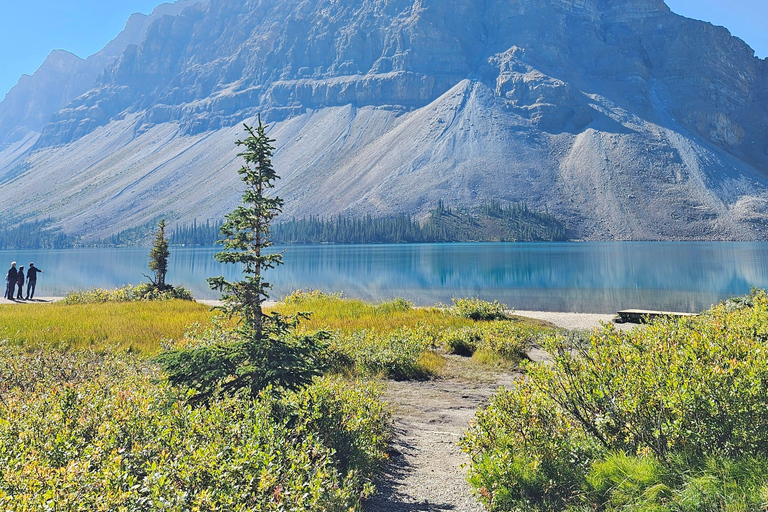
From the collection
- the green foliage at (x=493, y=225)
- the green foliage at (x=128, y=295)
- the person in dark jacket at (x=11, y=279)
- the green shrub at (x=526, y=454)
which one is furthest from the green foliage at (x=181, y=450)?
the green foliage at (x=493, y=225)

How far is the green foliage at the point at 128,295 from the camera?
25.4 metres

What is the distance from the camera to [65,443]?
457cm

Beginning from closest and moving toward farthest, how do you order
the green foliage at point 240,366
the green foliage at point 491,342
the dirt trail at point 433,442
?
the dirt trail at point 433,442 < the green foliage at point 240,366 < the green foliage at point 491,342

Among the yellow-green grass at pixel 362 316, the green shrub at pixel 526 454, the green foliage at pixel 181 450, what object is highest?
the green foliage at pixel 181 450

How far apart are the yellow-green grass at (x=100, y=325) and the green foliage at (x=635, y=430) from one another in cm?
796

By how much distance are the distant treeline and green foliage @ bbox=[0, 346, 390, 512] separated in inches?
5465

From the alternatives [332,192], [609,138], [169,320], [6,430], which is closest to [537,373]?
[6,430]

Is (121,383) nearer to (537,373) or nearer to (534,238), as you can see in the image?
(537,373)

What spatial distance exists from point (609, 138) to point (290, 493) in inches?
7505

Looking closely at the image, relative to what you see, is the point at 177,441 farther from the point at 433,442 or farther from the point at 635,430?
the point at 635,430

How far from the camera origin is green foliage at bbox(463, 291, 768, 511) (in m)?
4.67

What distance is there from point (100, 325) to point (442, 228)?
134 metres

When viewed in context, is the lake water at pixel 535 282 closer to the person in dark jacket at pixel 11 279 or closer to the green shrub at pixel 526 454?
the person in dark jacket at pixel 11 279

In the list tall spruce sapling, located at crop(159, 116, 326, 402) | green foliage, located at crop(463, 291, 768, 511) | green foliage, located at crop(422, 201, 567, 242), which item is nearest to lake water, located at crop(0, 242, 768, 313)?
tall spruce sapling, located at crop(159, 116, 326, 402)
